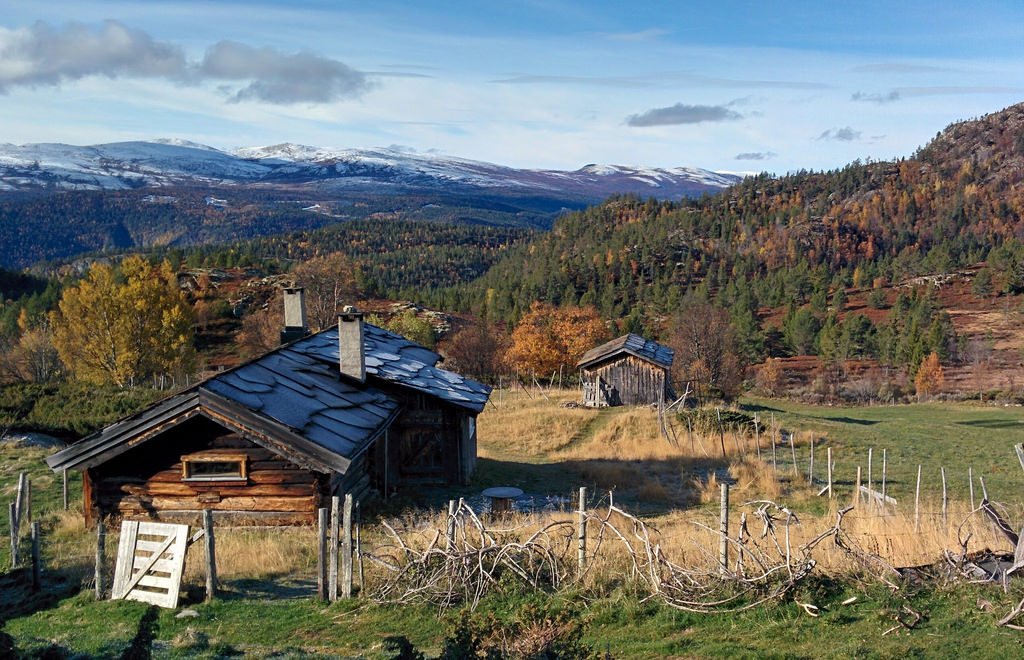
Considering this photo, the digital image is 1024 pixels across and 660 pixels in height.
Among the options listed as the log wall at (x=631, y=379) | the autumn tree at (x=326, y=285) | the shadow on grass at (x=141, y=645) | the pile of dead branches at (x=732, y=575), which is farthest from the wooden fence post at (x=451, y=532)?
the autumn tree at (x=326, y=285)

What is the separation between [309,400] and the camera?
634 inches

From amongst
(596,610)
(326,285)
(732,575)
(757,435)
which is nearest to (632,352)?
(757,435)

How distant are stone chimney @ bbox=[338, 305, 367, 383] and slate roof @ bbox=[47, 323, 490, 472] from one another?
0.26 meters

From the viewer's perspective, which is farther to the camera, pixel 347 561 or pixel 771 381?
pixel 771 381

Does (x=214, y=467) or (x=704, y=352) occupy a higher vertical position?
(x=214, y=467)

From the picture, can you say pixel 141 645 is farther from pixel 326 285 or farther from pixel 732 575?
pixel 326 285

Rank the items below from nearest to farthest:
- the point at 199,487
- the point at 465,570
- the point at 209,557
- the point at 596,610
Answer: the point at 596,610 → the point at 465,570 → the point at 209,557 → the point at 199,487

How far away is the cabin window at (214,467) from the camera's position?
14680mm

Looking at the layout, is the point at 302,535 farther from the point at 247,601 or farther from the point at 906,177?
the point at 906,177

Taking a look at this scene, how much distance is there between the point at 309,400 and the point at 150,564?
5681 mm

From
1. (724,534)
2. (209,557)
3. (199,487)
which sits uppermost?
(724,534)

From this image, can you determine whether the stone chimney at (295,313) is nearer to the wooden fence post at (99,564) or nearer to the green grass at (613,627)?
the wooden fence post at (99,564)

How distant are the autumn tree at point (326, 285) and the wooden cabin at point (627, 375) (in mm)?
32054

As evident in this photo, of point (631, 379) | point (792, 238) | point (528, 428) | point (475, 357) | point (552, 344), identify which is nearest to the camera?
point (528, 428)
